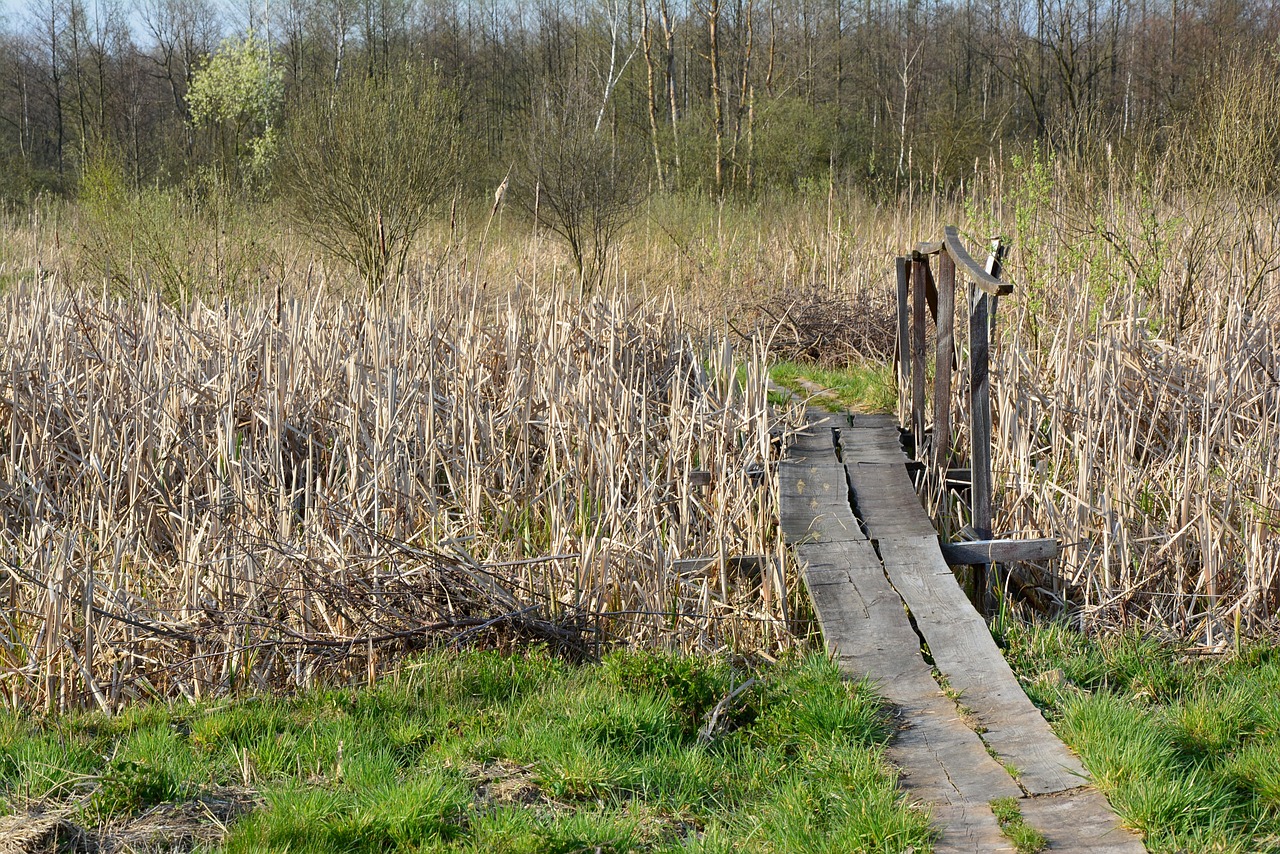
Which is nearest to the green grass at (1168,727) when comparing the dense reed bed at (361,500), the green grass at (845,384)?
the dense reed bed at (361,500)

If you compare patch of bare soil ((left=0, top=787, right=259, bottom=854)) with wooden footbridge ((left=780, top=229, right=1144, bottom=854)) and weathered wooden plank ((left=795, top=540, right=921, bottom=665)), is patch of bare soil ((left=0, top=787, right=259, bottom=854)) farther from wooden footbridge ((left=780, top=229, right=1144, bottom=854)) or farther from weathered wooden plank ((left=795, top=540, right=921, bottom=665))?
weathered wooden plank ((left=795, top=540, right=921, bottom=665))

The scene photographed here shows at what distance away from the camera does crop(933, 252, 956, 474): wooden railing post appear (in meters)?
4.95

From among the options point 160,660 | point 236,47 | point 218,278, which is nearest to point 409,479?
point 160,660

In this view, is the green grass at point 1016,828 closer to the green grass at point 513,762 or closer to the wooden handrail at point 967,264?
the green grass at point 513,762

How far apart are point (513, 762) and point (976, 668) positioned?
60.0 inches

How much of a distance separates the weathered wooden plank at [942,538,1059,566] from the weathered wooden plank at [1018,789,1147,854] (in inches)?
63.0

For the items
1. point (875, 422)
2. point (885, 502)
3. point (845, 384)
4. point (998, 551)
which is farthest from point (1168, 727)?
point (845, 384)

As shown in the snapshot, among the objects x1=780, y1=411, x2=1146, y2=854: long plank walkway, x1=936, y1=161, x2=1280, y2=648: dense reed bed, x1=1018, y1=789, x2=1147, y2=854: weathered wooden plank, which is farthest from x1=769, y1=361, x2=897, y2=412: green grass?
x1=1018, y1=789, x2=1147, y2=854: weathered wooden plank

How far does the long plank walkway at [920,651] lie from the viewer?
2.66 metres

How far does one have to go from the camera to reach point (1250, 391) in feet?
16.1

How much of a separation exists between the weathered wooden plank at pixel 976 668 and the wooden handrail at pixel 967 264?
1.02 m

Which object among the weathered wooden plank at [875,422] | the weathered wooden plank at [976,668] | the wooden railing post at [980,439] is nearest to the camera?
the weathered wooden plank at [976,668]

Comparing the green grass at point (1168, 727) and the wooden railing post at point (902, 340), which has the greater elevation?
the wooden railing post at point (902, 340)

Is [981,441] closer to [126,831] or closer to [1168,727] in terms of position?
[1168,727]
